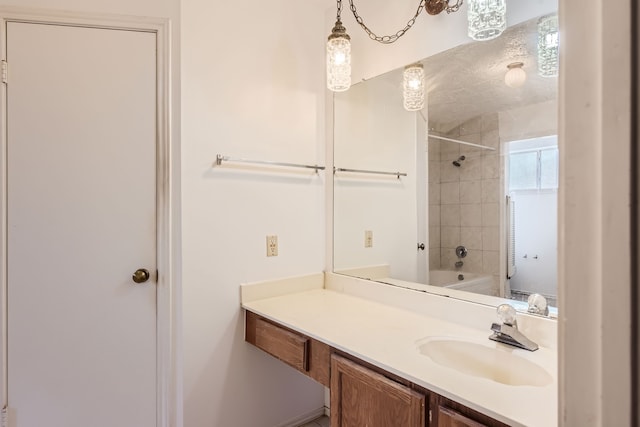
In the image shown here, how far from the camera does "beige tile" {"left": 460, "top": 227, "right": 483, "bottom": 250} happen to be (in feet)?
5.01

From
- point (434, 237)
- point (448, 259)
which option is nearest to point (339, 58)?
point (434, 237)

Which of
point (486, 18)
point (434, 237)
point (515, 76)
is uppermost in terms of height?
point (486, 18)

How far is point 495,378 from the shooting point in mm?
1183

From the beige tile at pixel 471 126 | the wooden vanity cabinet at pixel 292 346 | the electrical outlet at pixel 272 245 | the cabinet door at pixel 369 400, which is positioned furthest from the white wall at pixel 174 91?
the beige tile at pixel 471 126

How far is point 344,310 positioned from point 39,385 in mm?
1313

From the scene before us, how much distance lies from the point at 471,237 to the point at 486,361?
1.73ft

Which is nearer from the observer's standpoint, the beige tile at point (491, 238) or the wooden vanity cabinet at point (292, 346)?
the wooden vanity cabinet at point (292, 346)

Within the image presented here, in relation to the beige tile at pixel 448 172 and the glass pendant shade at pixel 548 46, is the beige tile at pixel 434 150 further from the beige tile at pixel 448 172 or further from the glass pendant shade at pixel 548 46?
the glass pendant shade at pixel 548 46

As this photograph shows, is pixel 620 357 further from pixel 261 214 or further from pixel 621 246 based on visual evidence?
pixel 261 214

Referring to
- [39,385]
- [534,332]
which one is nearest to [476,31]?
[534,332]

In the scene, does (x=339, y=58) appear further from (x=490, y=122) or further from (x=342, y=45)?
(x=490, y=122)

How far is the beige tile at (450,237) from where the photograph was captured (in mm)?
1603

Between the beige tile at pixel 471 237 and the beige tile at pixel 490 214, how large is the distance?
4cm

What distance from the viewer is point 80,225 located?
1.51 meters
